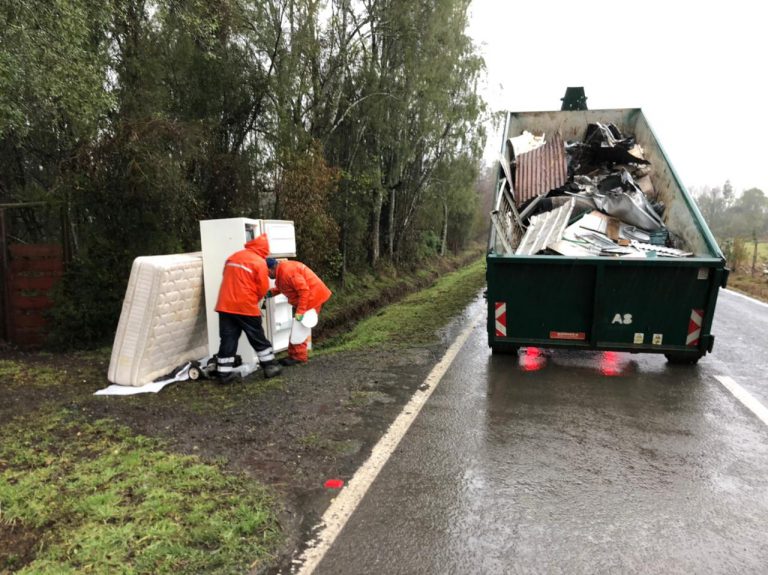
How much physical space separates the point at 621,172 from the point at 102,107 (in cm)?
798

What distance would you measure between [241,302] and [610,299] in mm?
4419

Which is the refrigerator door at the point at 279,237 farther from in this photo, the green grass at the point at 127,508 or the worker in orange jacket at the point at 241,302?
the green grass at the point at 127,508

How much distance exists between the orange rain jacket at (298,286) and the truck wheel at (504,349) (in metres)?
2.47

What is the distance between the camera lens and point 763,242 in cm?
3266

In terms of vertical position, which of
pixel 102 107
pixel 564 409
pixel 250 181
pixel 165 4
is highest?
pixel 165 4

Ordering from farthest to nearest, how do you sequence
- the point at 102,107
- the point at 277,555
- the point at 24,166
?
the point at 24,166 < the point at 102,107 < the point at 277,555

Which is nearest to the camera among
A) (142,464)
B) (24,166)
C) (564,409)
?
(142,464)

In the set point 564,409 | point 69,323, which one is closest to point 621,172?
point 564,409

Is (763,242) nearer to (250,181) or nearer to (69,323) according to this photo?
(250,181)

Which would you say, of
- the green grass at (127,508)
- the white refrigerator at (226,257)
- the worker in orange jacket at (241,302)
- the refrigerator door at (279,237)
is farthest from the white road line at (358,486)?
the refrigerator door at (279,237)

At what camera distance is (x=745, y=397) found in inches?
213

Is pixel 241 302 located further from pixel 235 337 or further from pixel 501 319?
pixel 501 319

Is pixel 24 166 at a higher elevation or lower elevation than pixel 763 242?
higher

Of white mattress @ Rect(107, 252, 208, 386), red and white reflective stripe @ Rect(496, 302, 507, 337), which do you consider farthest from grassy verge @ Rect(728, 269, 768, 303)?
white mattress @ Rect(107, 252, 208, 386)
